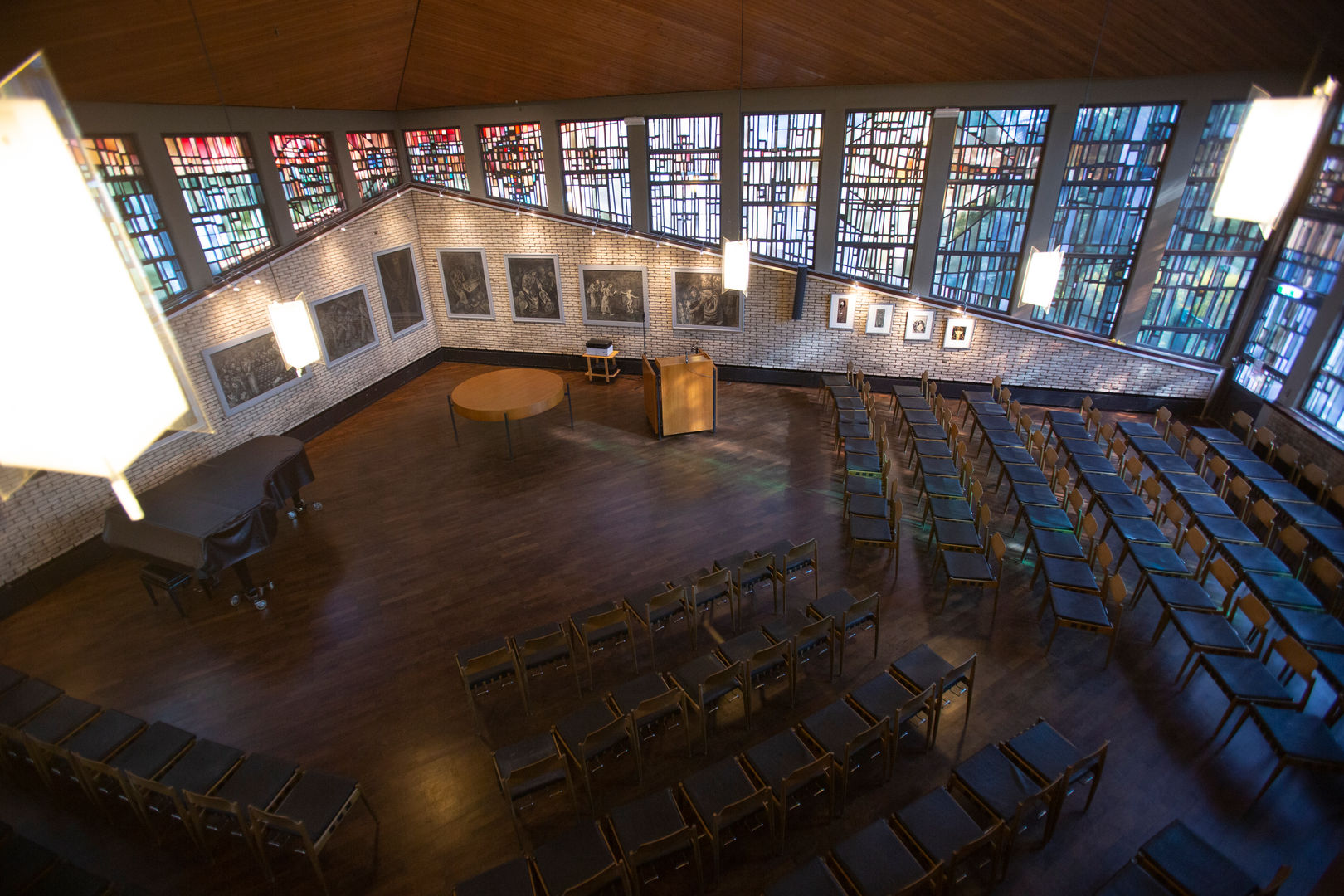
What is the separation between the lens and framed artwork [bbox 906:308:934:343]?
40.8ft

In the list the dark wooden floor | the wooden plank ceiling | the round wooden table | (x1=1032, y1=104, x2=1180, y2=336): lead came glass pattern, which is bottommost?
the dark wooden floor

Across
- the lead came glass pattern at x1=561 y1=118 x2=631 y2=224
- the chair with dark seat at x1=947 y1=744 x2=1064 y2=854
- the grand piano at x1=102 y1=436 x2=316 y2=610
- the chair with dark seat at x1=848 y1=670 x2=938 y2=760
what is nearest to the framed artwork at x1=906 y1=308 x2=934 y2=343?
the lead came glass pattern at x1=561 y1=118 x2=631 y2=224

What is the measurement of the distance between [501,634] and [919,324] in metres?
9.93

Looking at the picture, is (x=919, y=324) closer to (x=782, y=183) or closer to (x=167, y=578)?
(x=782, y=183)

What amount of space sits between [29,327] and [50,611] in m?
8.11

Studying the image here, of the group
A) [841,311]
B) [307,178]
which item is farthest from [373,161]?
[841,311]

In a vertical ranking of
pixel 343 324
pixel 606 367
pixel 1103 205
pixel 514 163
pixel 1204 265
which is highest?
→ pixel 514 163

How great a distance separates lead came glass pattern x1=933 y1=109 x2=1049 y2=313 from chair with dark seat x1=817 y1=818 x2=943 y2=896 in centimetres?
1081

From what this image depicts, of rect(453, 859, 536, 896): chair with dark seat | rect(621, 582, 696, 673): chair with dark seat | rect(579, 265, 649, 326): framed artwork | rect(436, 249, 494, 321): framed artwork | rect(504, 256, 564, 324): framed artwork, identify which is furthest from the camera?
rect(436, 249, 494, 321): framed artwork

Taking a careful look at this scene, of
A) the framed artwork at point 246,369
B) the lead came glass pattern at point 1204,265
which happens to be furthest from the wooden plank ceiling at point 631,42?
the framed artwork at point 246,369

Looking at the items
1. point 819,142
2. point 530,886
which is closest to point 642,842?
point 530,886

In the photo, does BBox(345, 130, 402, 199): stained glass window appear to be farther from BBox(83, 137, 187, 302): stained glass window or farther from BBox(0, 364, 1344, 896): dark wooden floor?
BBox(0, 364, 1344, 896): dark wooden floor

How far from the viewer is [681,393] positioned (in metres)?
11.1

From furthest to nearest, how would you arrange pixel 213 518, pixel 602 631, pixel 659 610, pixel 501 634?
pixel 213 518 < pixel 501 634 < pixel 659 610 < pixel 602 631
